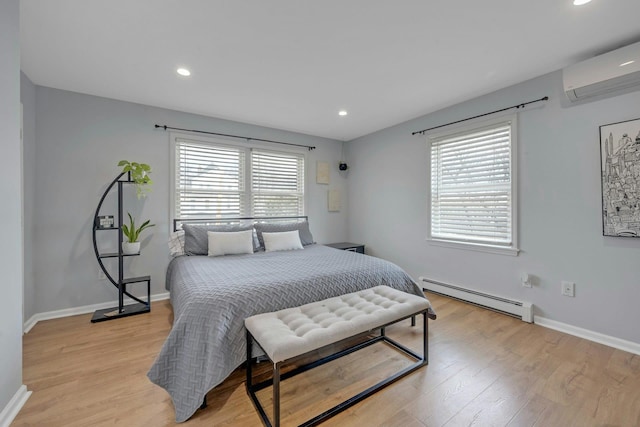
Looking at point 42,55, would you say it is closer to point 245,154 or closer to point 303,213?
point 245,154

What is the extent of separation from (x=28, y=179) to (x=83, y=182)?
0.42 meters

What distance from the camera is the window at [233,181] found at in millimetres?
3574

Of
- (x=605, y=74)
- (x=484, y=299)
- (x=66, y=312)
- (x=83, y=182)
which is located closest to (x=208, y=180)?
(x=83, y=182)

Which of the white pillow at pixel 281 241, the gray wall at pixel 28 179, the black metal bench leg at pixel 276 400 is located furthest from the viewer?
the white pillow at pixel 281 241

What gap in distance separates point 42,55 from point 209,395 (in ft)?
9.98

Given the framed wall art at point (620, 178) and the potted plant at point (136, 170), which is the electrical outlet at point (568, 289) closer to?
the framed wall art at point (620, 178)

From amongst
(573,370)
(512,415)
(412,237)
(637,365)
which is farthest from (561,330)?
(412,237)

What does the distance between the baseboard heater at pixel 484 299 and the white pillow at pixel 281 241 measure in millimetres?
1832

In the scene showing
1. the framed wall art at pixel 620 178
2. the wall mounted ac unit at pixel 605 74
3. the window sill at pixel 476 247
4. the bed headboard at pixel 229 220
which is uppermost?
the wall mounted ac unit at pixel 605 74

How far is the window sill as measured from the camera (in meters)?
2.84

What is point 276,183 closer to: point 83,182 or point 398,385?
point 83,182

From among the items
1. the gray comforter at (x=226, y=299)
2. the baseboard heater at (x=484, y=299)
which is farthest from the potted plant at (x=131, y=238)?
the baseboard heater at (x=484, y=299)

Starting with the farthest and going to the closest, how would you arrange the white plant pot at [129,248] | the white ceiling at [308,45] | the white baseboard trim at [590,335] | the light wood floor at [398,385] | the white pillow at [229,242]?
the white pillow at [229,242] → the white plant pot at [129,248] → the white baseboard trim at [590,335] → the white ceiling at [308,45] → the light wood floor at [398,385]

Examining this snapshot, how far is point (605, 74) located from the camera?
2.11 metres
